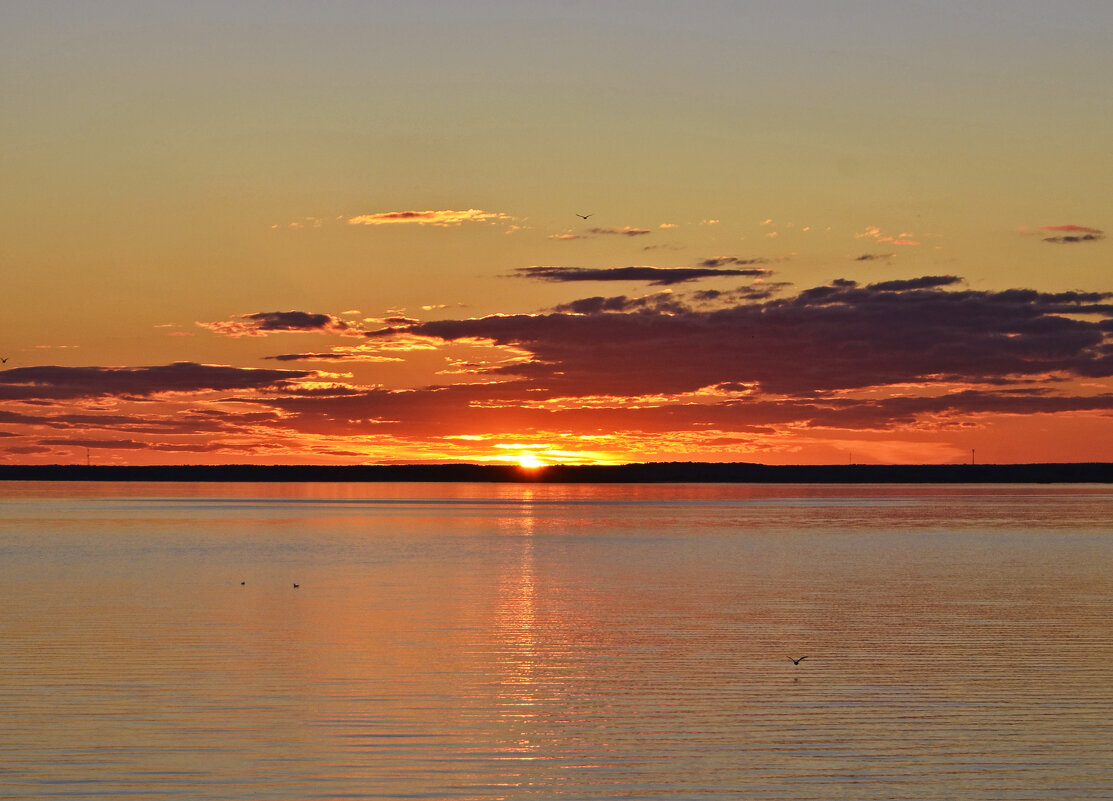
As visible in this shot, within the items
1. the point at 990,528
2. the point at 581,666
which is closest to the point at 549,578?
the point at 581,666

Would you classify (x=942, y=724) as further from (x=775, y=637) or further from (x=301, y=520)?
(x=301, y=520)

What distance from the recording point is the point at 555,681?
2644 cm

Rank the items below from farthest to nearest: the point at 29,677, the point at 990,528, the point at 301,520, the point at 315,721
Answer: the point at 301,520 → the point at 990,528 → the point at 29,677 → the point at 315,721

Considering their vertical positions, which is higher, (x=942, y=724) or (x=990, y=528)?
(x=942, y=724)

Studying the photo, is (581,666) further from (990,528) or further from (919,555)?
(990,528)

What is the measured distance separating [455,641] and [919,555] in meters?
38.8

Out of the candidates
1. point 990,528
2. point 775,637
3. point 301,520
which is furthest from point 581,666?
point 301,520

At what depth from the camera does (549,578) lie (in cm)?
5194

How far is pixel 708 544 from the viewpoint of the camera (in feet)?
245

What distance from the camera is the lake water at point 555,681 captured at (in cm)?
1880

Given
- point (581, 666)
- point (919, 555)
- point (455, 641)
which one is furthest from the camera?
point (919, 555)

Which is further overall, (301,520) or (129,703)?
(301,520)

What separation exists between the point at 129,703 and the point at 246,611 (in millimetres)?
15374

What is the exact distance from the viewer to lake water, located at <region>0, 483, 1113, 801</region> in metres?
18.8
